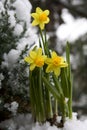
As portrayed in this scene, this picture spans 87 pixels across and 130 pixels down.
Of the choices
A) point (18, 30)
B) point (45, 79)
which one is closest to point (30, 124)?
point (45, 79)

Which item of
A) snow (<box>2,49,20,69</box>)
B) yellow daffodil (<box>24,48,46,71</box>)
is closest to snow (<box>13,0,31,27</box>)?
snow (<box>2,49,20,69</box>)

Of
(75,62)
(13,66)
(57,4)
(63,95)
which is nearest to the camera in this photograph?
(63,95)

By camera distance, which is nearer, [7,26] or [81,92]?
[7,26]

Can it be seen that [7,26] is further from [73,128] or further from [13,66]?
[73,128]

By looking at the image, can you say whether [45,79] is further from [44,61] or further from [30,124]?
[30,124]

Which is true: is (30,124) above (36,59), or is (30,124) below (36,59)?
below

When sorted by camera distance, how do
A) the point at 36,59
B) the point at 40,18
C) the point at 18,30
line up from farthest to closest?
1. the point at 18,30
2. the point at 40,18
3. the point at 36,59

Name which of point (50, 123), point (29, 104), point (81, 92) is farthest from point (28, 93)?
point (81, 92)

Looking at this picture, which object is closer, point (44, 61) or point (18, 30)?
point (44, 61)
